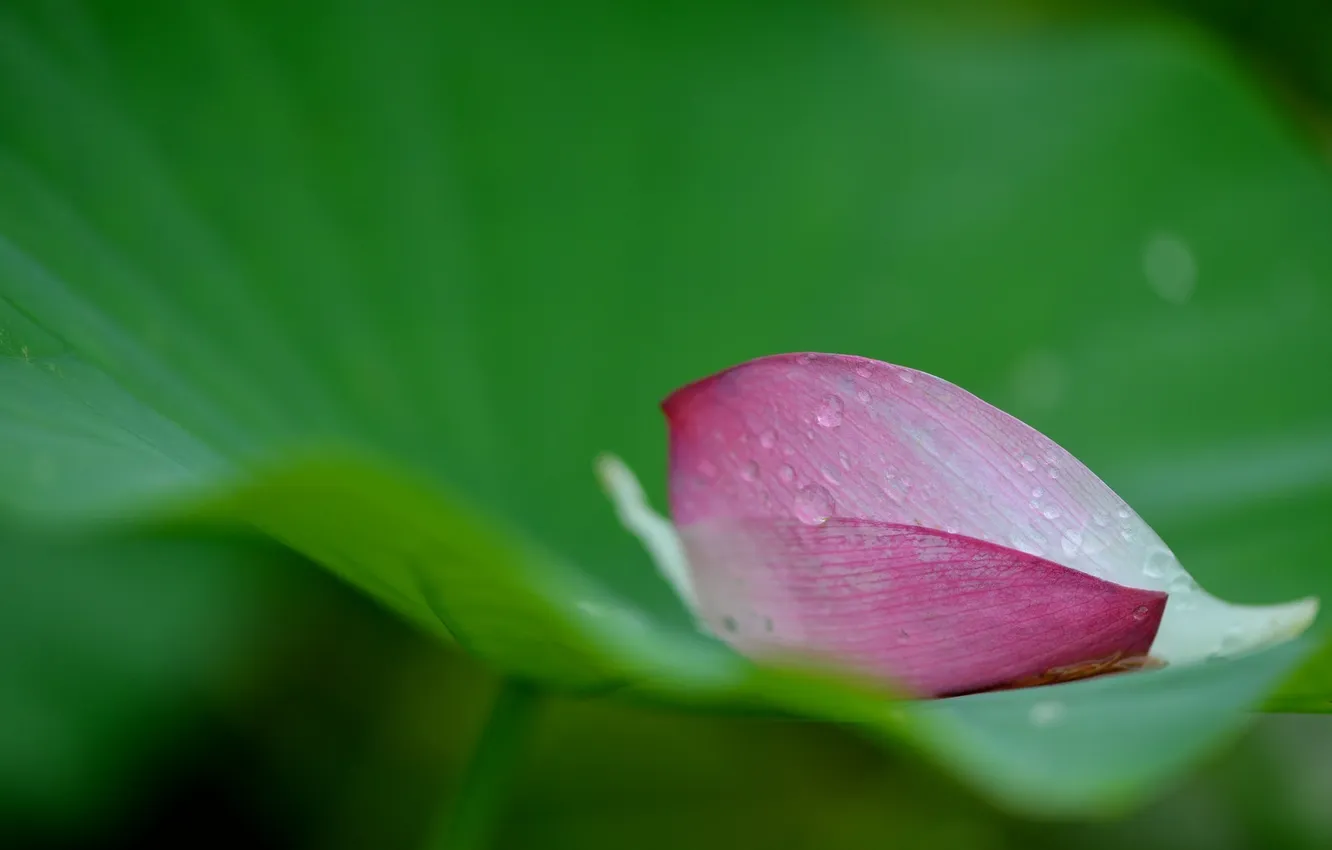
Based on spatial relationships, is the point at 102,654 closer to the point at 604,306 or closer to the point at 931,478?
the point at 604,306

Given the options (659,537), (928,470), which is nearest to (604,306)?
(659,537)

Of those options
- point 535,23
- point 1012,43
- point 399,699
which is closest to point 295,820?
point 399,699

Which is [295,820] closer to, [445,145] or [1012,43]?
[445,145]

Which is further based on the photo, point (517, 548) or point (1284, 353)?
point (1284, 353)

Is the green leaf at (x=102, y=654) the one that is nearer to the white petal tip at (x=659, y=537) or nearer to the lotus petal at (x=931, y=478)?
the white petal tip at (x=659, y=537)

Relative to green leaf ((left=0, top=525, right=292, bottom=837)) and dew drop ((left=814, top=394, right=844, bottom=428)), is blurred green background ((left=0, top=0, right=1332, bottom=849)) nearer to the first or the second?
green leaf ((left=0, top=525, right=292, bottom=837))
